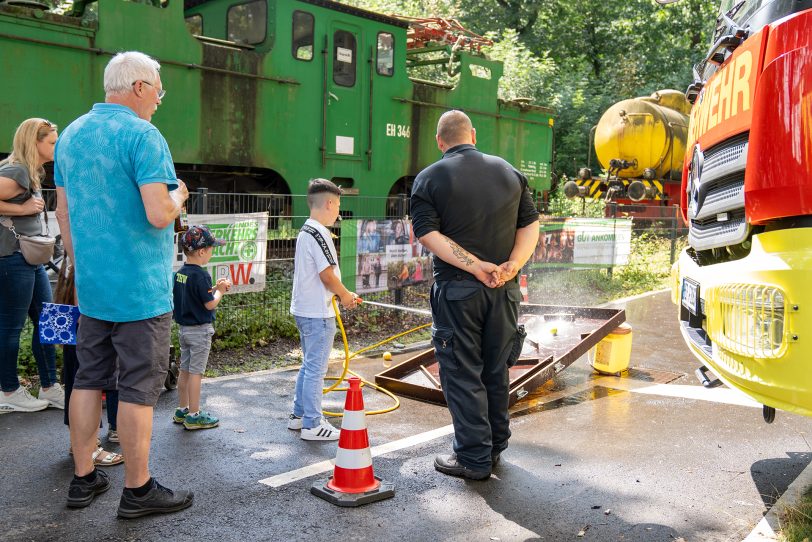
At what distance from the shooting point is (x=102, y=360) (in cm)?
374

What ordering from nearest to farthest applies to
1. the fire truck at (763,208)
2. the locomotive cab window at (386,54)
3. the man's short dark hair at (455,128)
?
the fire truck at (763,208) < the man's short dark hair at (455,128) < the locomotive cab window at (386,54)

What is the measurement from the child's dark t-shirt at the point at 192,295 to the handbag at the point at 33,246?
945mm

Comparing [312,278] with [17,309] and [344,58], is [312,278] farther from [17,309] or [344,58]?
[344,58]

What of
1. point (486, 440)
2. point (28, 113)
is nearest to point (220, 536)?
point (486, 440)

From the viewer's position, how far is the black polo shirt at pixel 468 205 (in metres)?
4.36

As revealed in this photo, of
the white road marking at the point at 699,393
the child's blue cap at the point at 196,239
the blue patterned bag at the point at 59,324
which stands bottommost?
the white road marking at the point at 699,393

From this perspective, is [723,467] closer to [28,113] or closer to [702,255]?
[702,255]

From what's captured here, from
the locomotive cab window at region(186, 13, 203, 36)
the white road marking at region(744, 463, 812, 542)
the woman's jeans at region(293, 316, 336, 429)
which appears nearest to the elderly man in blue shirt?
the woman's jeans at region(293, 316, 336, 429)

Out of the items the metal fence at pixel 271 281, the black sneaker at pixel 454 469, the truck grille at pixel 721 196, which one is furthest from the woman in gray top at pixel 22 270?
the truck grille at pixel 721 196

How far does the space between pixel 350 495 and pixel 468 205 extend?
5.53 ft

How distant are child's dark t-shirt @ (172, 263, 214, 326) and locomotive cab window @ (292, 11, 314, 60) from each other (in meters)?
6.61

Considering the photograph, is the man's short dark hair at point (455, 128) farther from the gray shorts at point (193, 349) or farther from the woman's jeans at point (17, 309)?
the woman's jeans at point (17, 309)

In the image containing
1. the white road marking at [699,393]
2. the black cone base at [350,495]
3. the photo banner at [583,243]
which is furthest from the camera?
the photo banner at [583,243]

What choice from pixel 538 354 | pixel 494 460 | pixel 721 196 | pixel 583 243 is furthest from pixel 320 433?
pixel 583 243
